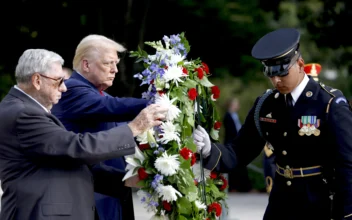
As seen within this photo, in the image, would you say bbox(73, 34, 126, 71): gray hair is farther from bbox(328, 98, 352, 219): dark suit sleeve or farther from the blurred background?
the blurred background

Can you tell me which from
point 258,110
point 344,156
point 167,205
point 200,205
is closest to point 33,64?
point 167,205

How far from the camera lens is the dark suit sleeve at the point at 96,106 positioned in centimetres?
549

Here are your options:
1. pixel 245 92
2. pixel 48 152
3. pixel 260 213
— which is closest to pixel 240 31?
pixel 260 213

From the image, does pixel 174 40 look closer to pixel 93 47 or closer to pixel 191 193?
pixel 93 47

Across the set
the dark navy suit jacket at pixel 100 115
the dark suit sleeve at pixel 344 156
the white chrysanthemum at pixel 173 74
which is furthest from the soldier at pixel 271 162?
the dark suit sleeve at pixel 344 156

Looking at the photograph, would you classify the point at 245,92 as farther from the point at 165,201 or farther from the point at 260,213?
the point at 165,201

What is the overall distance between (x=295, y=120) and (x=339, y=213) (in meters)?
0.66

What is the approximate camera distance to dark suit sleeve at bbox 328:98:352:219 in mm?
4969

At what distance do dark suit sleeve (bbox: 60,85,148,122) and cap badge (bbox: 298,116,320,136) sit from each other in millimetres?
1039

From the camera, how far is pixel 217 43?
1672 cm

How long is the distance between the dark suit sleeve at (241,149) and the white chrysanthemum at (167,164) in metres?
0.45

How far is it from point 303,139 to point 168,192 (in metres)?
0.93

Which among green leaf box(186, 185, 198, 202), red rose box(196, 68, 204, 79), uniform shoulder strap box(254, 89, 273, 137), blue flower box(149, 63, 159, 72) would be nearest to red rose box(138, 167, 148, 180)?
green leaf box(186, 185, 198, 202)

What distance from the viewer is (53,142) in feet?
15.6
